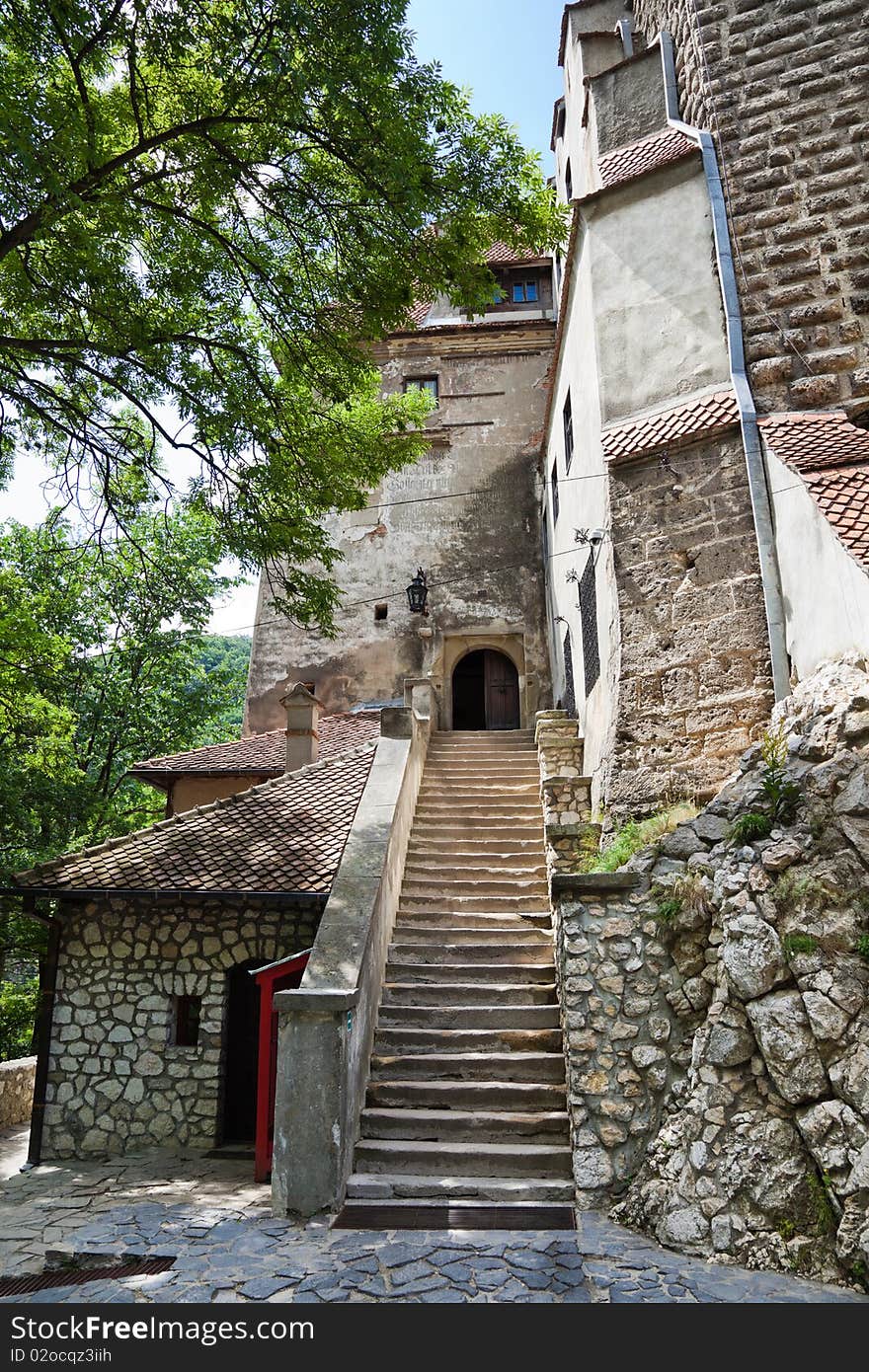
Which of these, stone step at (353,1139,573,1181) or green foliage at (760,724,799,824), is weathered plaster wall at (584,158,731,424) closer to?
green foliage at (760,724,799,824)

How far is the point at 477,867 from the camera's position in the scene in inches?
392

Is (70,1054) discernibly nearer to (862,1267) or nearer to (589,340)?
(862,1267)

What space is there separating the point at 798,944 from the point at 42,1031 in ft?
25.4

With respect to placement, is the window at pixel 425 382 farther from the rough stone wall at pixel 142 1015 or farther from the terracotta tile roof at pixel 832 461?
the rough stone wall at pixel 142 1015

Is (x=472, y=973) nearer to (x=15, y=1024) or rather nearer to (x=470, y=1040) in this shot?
(x=470, y=1040)

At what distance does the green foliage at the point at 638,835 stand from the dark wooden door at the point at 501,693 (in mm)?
9820

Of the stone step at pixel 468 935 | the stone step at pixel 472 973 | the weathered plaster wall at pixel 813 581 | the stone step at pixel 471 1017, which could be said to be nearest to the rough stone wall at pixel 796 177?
the weathered plaster wall at pixel 813 581

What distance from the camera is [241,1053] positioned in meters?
9.34

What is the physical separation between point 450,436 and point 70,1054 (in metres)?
14.5

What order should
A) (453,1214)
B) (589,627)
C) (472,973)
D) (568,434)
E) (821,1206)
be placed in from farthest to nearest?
(568,434) < (589,627) < (472,973) < (453,1214) < (821,1206)

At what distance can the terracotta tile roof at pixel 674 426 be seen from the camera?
27.8 ft

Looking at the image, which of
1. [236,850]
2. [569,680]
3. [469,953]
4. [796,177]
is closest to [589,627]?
[569,680]

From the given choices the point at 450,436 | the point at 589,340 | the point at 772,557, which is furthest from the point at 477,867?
the point at 450,436

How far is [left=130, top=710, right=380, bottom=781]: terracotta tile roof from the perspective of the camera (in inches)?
539
